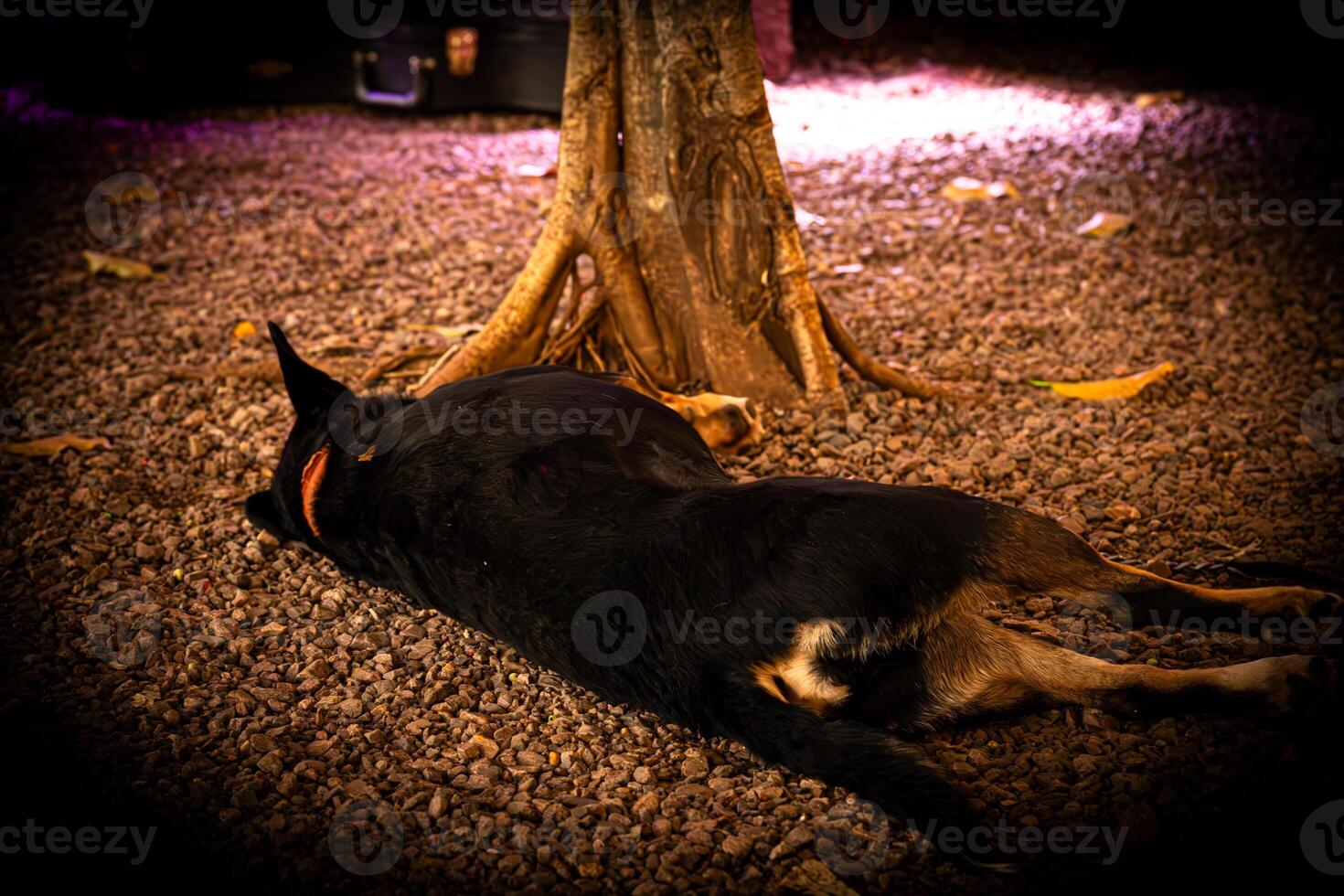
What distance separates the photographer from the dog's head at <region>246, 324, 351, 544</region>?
313 centimetres

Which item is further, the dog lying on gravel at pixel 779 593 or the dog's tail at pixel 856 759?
the dog lying on gravel at pixel 779 593

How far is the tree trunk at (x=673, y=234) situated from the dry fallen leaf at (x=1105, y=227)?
214 cm

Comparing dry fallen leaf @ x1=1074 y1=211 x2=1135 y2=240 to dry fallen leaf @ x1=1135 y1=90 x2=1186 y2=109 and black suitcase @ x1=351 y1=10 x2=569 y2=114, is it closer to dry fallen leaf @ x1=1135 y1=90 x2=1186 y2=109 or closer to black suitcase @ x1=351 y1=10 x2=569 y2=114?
dry fallen leaf @ x1=1135 y1=90 x2=1186 y2=109

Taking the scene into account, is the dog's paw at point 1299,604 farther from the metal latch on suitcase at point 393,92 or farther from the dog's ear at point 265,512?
the metal latch on suitcase at point 393,92

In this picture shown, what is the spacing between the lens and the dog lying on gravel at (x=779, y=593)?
2301mm

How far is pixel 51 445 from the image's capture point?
4121 millimetres

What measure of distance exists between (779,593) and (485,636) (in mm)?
1059

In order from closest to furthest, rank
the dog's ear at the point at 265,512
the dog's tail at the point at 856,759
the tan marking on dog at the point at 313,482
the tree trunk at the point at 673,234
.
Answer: the dog's tail at the point at 856,759 < the tan marking on dog at the point at 313,482 < the dog's ear at the point at 265,512 < the tree trunk at the point at 673,234

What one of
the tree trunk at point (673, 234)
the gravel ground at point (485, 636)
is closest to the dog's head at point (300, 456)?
the gravel ground at point (485, 636)

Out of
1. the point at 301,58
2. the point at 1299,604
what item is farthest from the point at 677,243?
the point at 301,58

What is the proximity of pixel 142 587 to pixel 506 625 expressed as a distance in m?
1.43

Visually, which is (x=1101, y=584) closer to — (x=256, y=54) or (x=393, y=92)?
(x=393, y=92)

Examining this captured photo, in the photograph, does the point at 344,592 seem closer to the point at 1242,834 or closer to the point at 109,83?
the point at 1242,834

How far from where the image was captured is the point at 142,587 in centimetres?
332
